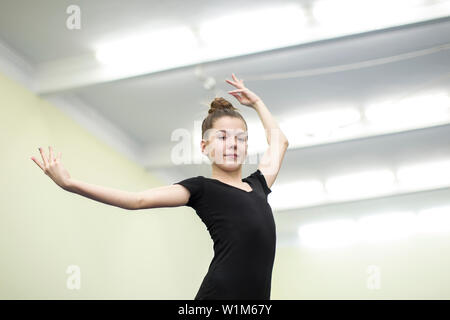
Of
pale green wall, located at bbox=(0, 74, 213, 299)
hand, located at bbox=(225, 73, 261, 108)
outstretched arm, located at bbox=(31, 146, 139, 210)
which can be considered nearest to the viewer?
outstretched arm, located at bbox=(31, 146, 139, 210)

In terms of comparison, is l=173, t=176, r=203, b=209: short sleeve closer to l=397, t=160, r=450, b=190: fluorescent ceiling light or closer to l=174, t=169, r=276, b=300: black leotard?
l=174, t=169, r=276, b=300: black leotard

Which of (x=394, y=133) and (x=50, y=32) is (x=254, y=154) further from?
(x=50, y=32)

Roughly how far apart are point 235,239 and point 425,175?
5489 mm

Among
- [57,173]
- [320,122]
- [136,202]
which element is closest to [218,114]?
[136,202]

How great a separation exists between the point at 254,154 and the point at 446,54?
2066 mm

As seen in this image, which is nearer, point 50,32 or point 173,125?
point 50,32

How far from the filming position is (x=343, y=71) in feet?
14.9

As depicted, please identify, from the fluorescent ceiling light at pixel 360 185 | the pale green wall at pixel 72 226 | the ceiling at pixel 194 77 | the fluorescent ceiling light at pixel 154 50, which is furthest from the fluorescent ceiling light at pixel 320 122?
the pale green wall at pixel 72 226

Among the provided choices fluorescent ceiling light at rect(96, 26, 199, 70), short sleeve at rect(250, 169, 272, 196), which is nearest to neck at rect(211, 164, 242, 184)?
short sleeve at rect(250, 169, 272, 196)

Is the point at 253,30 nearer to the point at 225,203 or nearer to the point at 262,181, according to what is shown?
the point at 262,181

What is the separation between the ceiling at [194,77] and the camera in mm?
3883

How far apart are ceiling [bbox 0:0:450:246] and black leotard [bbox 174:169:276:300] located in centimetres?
261

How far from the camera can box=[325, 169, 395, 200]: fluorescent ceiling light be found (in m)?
6.39
